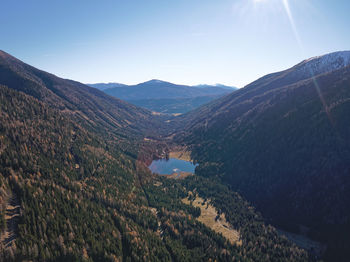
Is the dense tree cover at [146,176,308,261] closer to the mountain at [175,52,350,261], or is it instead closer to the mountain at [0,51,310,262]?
the mountain at [0,51,310,262]

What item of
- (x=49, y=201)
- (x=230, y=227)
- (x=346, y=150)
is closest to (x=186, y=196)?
(x=230, y=227)

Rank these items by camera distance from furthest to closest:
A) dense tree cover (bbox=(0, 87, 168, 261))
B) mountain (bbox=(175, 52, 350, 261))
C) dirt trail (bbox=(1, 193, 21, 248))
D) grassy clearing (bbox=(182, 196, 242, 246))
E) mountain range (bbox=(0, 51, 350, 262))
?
mountain (bbox=(175, 52, 350, 261)), grassy clearing (bbox=(182, 196, 242, 246)), mountain range (bbox=(0, 51, 350, 262)), dense tree cover (bbox=(0, 87, 168, 261)), dirt trail (bbox=(1, 193, 21, 248))

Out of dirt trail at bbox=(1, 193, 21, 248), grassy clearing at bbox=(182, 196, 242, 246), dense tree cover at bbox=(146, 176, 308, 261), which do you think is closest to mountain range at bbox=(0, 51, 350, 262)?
dirt trail at bbox=(1, 193, 21, 248)

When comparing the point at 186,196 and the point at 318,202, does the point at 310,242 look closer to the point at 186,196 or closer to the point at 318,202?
the point at 318,202

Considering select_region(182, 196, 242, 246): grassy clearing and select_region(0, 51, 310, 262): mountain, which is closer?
select_region(0, 51, 310, 262): mountain

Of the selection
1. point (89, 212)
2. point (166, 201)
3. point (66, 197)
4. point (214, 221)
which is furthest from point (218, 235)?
point (66, 197)

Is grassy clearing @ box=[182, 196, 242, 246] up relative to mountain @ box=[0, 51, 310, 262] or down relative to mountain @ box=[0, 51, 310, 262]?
down

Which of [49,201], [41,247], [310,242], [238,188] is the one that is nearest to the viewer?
[41,247]
